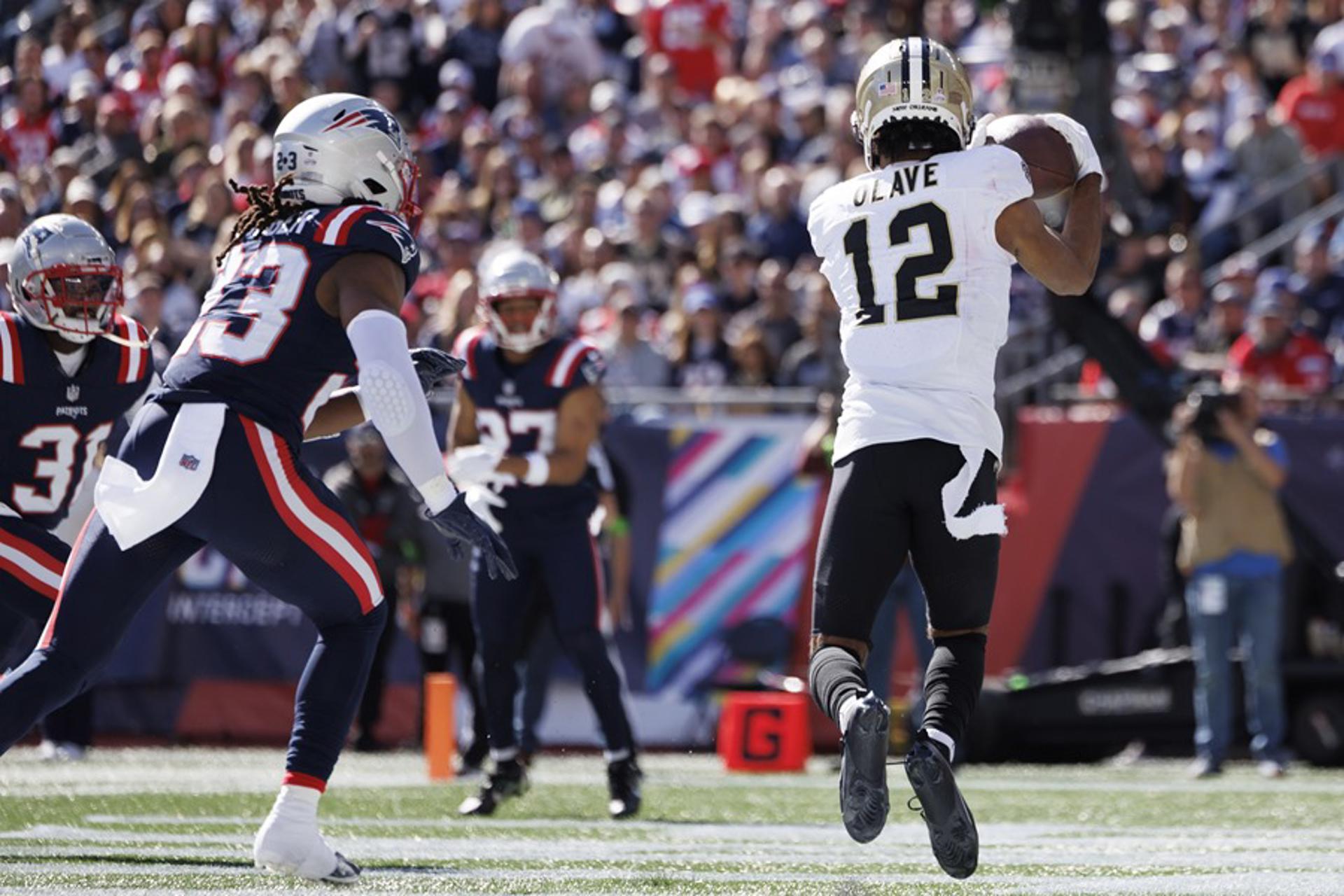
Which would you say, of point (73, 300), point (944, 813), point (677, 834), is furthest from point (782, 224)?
point (944, 813)

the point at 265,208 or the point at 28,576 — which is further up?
the point at 265,208

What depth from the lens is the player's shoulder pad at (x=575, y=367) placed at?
8234 mm

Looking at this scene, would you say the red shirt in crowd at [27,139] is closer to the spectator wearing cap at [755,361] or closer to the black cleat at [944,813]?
the spectator wearing cap at [755,361]

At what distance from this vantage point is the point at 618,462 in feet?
39.4

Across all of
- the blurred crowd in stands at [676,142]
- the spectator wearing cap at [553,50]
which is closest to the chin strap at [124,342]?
the blurred crowd in stands at [676,142]

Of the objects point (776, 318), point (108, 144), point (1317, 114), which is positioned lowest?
point (776, 318)

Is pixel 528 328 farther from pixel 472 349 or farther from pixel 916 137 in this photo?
pixel 916 137

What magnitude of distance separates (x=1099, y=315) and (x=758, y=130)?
4.62m

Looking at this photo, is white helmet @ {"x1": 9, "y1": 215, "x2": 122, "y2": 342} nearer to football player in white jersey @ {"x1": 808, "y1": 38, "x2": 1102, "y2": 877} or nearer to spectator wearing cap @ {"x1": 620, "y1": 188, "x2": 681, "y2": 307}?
football player in white jersey @ {"x1": 808, "y1": 38, "x2": 1102, "y2": 877}

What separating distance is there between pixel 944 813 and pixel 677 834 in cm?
209

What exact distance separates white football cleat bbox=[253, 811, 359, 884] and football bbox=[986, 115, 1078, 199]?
2.14 metres

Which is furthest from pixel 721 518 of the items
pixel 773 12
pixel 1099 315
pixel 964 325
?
pixel 964 325

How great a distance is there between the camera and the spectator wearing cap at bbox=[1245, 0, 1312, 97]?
14.5 metres

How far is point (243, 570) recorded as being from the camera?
5.26m
